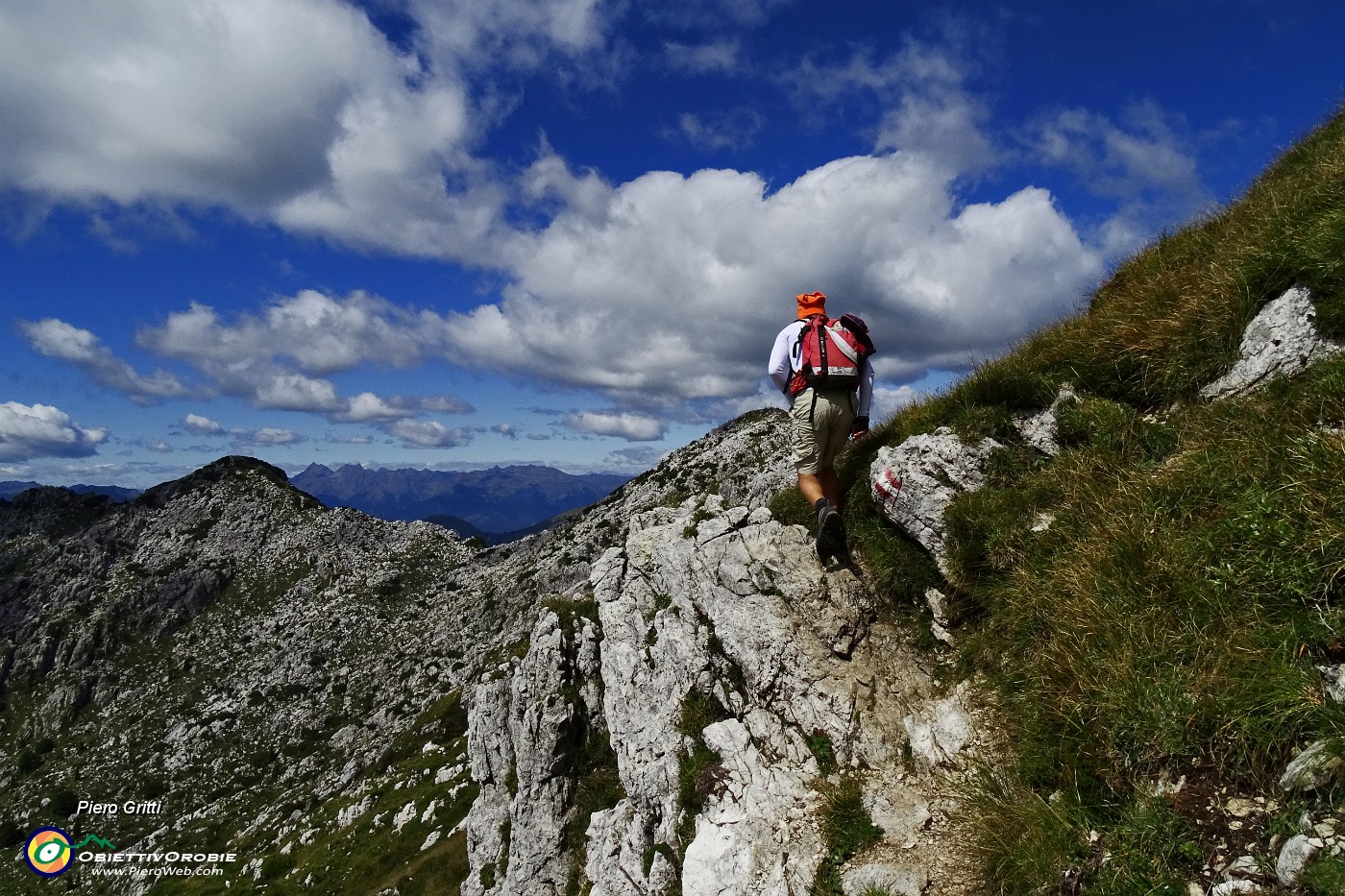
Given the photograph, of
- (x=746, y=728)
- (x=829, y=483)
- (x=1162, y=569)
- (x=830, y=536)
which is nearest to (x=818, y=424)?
(x=829, y=483)

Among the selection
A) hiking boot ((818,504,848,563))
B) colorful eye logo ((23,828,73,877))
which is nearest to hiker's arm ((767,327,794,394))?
hiking boot ((818,504,848,563))

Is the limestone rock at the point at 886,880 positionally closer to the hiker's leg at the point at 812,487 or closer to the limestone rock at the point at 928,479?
the limestone rock at the point at 928,479

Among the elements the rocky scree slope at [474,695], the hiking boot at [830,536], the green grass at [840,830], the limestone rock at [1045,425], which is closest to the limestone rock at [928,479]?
the limestone rock at [1045,425]

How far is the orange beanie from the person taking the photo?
12211 mm

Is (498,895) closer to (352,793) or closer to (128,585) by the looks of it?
(352,793)

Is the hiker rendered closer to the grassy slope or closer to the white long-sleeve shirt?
the white long-sleeve shirt

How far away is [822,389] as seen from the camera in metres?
11.5

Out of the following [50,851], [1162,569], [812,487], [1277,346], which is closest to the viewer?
[1162,569]

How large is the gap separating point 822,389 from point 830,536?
9.36 ft

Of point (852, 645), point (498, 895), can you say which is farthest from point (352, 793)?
point (852, 645)

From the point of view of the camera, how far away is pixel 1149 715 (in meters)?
5.66

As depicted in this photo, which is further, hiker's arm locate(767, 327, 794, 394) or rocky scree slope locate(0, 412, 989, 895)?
hiker's arm locate(767, 327, 794, 394)

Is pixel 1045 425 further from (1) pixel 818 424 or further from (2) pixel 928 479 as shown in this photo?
(1) pixel 818 424

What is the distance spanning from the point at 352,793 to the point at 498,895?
257 ft
